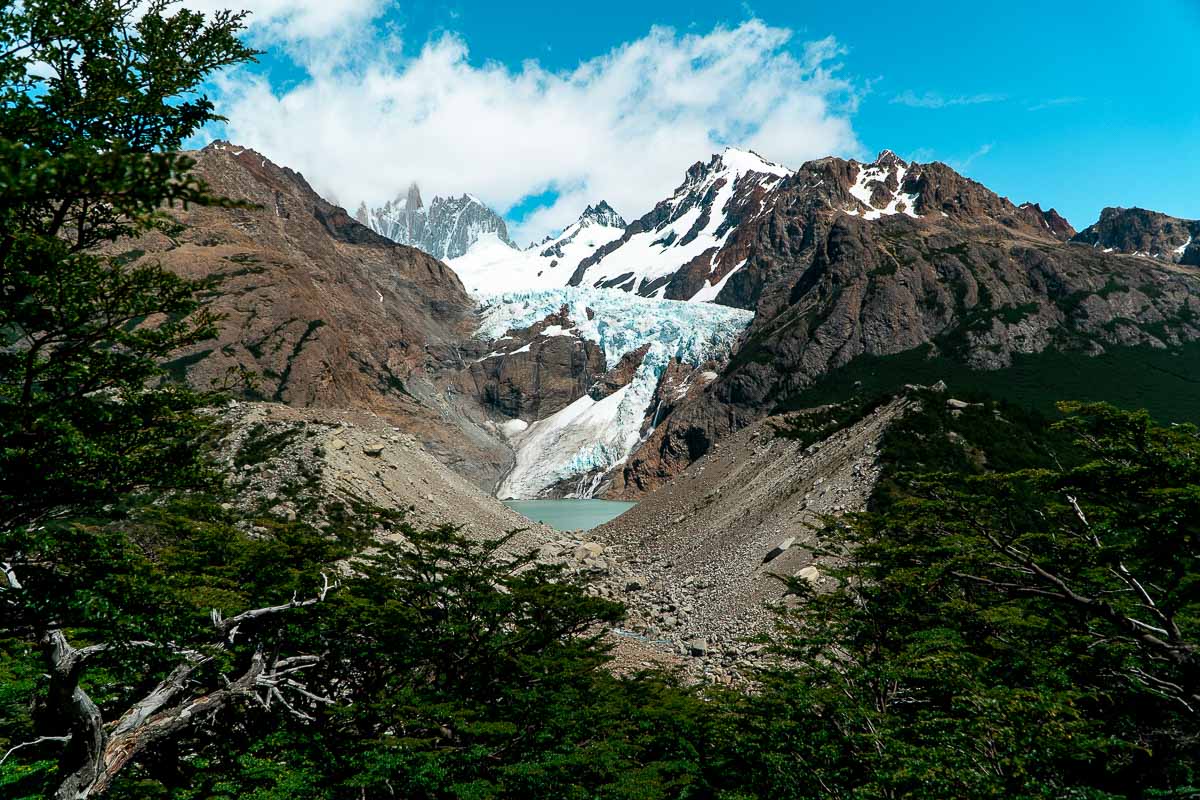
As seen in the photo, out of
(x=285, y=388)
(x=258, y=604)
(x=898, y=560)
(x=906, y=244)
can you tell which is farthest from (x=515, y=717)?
(x=906, y=244)

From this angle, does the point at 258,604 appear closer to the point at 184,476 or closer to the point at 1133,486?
the point at 184,476

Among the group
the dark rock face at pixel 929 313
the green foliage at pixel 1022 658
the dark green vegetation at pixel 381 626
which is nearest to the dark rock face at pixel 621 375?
the dark rock face at pixel 929 313

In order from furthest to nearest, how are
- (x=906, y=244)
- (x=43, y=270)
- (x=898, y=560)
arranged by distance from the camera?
1. (x=906, y=244)
2. (x=898, y=560)
3. (x=43, y=270)

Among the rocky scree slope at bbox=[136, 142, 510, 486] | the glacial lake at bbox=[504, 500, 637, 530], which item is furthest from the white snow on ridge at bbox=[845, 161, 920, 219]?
the rocky scree slope at bbox=[136, 142, 510, 486]

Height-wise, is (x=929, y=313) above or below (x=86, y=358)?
above

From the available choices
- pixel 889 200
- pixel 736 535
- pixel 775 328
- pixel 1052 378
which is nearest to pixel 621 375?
pixel 775 328

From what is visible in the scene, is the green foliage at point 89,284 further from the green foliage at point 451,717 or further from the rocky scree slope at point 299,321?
the rocky scree slope at point 299,321

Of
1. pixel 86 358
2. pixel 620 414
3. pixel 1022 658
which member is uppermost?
pixel 620 414

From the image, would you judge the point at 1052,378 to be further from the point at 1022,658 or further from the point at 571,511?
the point at 1022,658
